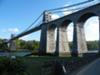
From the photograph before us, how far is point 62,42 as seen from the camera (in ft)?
191

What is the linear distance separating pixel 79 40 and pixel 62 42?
29.4 ft

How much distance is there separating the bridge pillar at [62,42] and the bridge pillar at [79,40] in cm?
680

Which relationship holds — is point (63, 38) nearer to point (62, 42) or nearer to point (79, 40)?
point (62, 42)

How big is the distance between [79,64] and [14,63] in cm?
547

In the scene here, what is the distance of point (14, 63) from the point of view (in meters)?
11.2

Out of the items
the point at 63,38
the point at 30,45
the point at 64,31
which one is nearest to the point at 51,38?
the point at 63,38

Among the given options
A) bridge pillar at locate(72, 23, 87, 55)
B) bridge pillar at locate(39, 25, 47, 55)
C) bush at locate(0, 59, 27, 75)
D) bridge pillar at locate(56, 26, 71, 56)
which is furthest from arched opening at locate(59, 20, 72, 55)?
bush at locate(0, 59, 27, 75)

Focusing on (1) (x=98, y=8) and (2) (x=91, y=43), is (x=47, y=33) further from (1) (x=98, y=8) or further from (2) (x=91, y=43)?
(2) (x=91, y=43)

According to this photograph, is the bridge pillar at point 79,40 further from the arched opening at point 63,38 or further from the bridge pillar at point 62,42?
the bridge pillar at point 62,42

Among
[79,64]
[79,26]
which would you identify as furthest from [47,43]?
[79,64]

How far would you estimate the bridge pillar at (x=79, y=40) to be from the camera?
49.3 meters

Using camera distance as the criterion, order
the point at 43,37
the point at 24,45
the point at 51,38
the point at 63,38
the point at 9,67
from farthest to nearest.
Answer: the point at 24,45 → the point at 43,37 → the point at 51,38 → the point at 63,38 → the point at 9,67

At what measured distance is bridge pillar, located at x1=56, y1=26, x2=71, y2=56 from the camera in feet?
187

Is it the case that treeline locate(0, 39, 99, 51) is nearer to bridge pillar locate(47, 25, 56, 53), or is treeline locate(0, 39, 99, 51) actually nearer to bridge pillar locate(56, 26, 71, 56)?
bridge pillar locate(47, 25, 56, 53)
